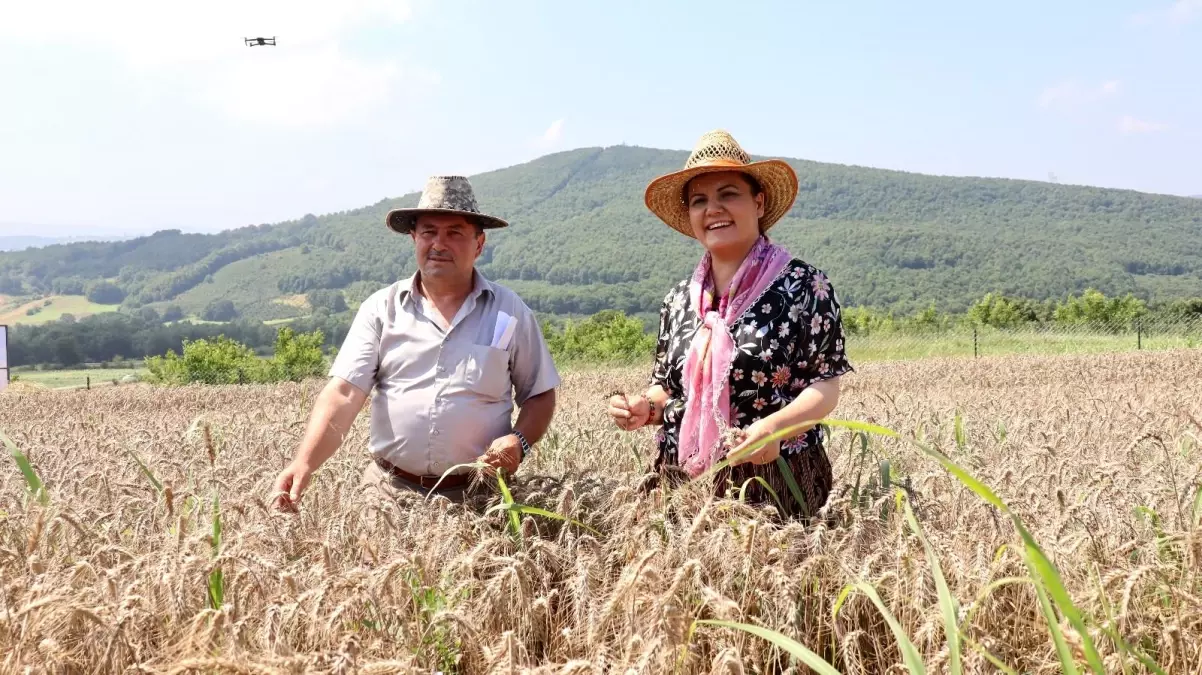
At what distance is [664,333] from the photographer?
11.6 ft

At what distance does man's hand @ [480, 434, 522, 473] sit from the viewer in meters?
3.19

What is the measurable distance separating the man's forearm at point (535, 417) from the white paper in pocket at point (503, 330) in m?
0.27

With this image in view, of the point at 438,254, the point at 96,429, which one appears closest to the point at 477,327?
the point at 438,254

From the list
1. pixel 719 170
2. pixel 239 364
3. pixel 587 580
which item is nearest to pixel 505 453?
pixel 587 580

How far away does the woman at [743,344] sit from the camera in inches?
121

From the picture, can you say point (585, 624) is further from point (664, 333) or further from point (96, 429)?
point (96, 429)

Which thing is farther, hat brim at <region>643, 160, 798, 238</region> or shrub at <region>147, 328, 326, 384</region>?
shrub at <region>147, 328, 326, 384</region>

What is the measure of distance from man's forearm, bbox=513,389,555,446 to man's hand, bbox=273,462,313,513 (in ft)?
2.63

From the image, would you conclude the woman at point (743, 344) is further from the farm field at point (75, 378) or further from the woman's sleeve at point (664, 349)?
the farm field at point (75, 378)

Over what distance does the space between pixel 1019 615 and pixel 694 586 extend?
88cm

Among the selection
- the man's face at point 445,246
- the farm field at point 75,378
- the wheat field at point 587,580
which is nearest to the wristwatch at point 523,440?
the wheat field at point 587,580

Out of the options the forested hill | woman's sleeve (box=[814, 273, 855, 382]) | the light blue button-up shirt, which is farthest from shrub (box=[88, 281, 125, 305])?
woman's sleeve (box=[814, 273, 855, 382])

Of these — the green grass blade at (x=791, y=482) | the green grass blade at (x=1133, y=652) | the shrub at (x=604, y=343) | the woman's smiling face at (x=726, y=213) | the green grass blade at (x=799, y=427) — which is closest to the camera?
the green grass blade at (x=799, y=427)

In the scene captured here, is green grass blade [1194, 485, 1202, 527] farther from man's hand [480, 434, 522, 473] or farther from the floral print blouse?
man's hand [480, 434, 522, 473]
